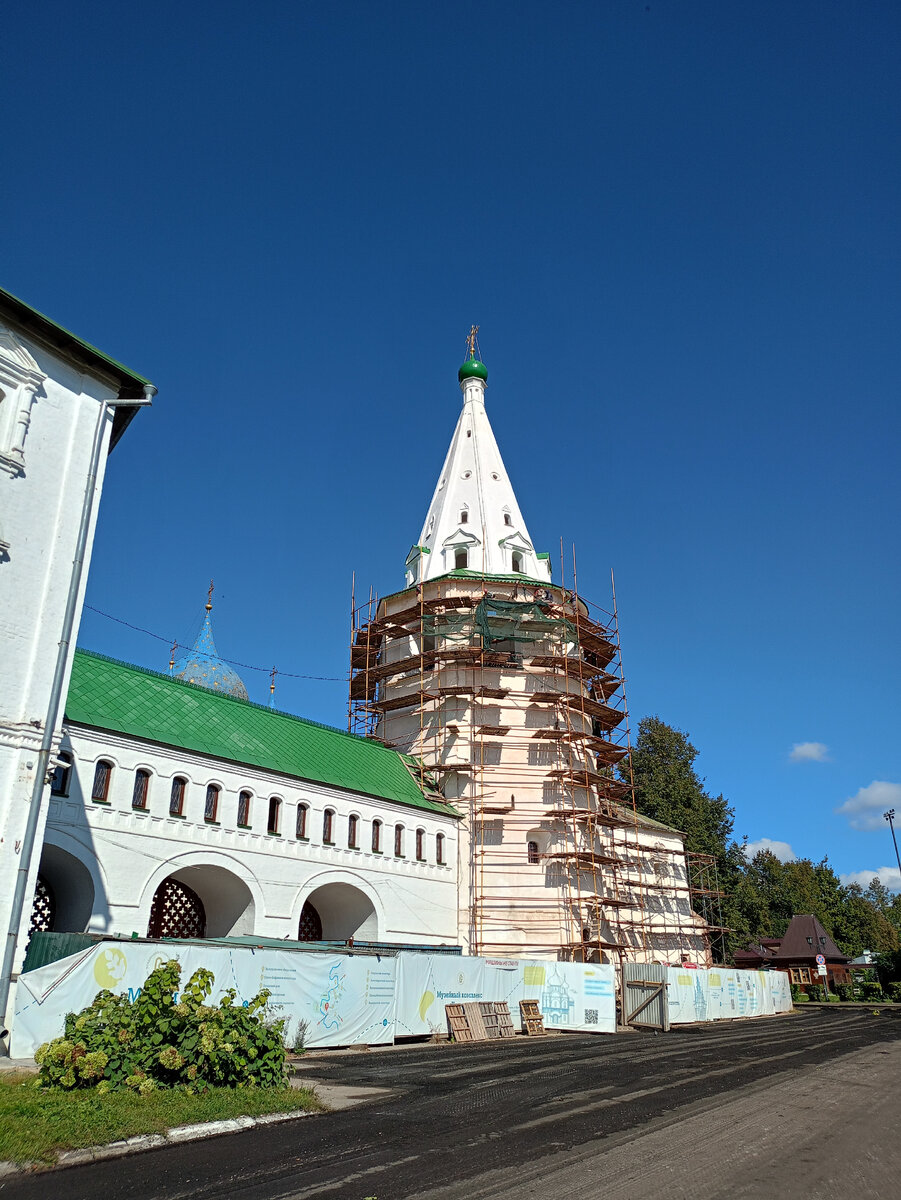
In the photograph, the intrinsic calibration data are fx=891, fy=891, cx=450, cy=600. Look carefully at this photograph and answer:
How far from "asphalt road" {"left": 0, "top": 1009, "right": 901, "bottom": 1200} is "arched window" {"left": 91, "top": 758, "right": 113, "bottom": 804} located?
8.70 m

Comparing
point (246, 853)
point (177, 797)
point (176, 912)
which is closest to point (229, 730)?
point (177, 797)

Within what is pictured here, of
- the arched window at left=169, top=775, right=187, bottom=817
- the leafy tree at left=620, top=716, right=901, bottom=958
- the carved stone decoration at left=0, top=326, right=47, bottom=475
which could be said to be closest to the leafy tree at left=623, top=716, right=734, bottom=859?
the leafy tree at left=620, top=716, right=901, bottom=958

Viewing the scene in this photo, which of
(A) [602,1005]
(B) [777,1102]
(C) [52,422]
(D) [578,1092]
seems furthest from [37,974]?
(A) [602,1005]

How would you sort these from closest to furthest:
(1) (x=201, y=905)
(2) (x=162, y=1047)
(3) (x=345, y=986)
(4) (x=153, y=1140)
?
(4) (x=153, y=1140)
(2) (x=162, y=1047)
(3) (x=345, y=986)
(1) (x=201, y=905)

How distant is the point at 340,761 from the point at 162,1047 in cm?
1945

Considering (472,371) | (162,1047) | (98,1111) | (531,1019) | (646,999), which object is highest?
(472,371)

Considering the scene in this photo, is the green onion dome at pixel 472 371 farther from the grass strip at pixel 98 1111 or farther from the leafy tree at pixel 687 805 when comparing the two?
the grass strip at pixel 98 1111

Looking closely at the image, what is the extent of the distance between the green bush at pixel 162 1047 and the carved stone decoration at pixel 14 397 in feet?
34.1

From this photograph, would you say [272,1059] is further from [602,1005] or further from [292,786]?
[602,1005]

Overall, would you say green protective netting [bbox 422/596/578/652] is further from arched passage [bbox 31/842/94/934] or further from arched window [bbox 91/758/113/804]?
arched passage [bbox 31/842/94/934]

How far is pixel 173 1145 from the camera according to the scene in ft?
31.1

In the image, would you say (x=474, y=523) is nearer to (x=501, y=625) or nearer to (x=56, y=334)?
(x=501, y=625)

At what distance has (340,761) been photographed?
101 feet

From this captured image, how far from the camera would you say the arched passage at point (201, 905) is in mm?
24672
